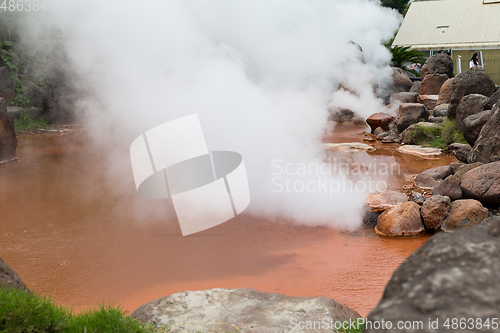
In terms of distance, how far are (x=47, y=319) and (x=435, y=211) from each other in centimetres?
529

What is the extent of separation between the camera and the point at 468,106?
1046cm

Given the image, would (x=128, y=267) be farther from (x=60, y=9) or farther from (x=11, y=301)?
(x=60, y=9)

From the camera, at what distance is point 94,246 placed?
17.4ft

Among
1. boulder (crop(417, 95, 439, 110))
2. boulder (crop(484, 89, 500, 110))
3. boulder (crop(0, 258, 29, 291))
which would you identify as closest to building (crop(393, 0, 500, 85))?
boulder (crop(417, 95, 439, 110))

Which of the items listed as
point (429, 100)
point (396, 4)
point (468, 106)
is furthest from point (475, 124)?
point (396, 4)

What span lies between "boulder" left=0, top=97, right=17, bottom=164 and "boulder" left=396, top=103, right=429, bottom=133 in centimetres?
1229

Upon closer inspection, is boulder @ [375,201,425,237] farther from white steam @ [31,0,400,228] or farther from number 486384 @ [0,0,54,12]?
number 486384 @ [0,0,54,12]

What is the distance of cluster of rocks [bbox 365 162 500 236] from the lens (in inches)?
226

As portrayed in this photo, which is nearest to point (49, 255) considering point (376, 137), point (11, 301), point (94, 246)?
point (94, 246)

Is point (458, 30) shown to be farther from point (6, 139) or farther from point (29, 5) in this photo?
point (6, 139)

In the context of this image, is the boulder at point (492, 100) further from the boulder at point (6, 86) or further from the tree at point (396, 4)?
the tree at point (396, 4)

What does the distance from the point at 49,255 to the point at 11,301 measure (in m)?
3.00

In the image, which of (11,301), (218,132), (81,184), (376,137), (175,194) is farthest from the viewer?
(376,137)

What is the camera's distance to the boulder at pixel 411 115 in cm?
1353
